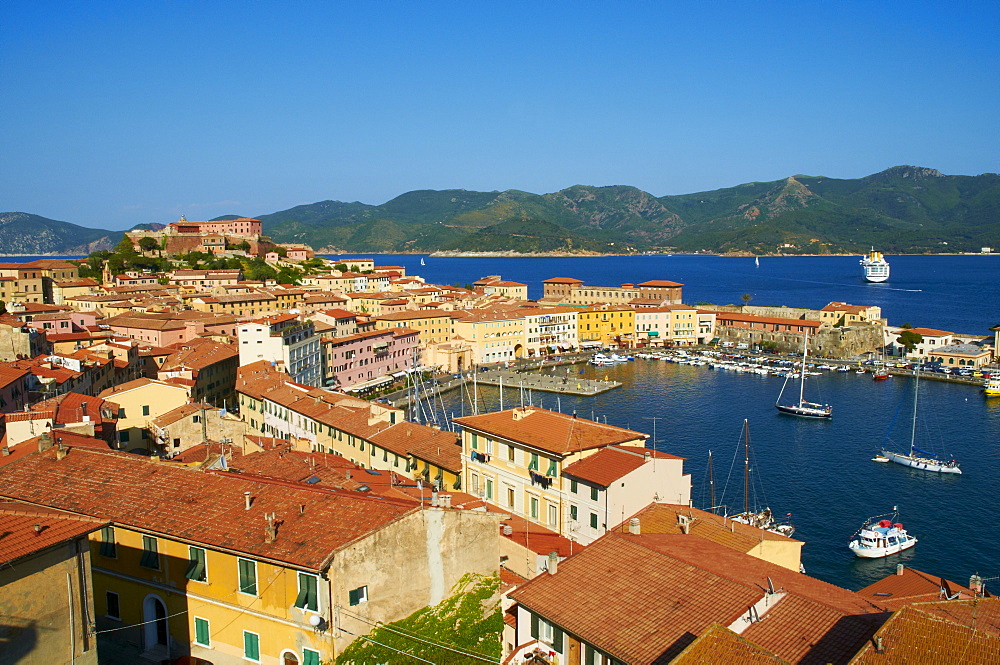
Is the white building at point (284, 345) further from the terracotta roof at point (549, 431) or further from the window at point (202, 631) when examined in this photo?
the window at point (202, 631)

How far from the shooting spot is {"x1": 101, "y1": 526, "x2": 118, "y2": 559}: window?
9.10 m

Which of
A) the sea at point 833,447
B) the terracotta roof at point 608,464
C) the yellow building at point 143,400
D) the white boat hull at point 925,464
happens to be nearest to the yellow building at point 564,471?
the terracotta roof at point 608,464

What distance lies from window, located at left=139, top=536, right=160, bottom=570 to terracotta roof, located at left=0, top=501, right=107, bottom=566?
5.74 ft

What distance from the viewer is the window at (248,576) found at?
824 cm

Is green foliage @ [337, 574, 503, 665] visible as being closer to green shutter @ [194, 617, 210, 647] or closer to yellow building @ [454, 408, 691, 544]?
green shutter @ [194, 617, 210, 647]

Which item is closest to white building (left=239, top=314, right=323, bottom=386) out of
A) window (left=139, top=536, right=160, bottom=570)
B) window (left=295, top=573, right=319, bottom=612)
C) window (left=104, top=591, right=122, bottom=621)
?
window (left=104, top=591, right=122, bottom=621)

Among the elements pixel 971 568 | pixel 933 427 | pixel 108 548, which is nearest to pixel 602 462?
pixel 108 548

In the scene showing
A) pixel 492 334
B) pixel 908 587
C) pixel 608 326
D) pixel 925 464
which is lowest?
pixel 925 464

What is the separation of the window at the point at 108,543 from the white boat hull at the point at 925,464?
28.6 metres

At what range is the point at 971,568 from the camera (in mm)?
19844

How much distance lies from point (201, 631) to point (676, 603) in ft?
17.9

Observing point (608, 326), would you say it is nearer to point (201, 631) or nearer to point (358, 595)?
point (201, 631)

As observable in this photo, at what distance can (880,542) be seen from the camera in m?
20.9

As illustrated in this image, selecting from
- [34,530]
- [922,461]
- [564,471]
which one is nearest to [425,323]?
[922,461]
